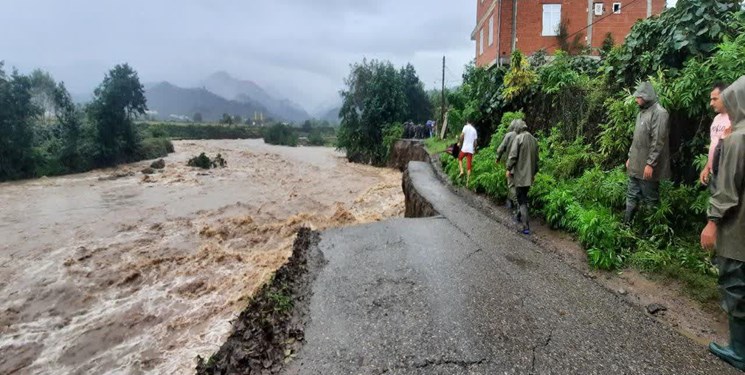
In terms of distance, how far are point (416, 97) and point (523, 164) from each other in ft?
121

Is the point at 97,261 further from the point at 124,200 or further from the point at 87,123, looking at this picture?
the point at 87,123

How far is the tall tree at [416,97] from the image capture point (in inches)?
1644

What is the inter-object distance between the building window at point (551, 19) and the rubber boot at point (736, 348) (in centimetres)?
1978

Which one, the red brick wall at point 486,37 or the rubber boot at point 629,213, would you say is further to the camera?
the red brick wall at point 486,37

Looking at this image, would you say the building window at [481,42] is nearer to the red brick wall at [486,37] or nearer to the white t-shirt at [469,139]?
the red brick wall at [486,37]

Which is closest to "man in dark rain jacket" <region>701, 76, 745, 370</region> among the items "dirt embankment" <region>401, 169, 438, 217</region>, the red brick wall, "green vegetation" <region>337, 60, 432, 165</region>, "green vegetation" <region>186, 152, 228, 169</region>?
"dirt embankment" <region>401, 169, 438, 217</region>

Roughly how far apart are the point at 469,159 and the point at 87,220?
12953mm

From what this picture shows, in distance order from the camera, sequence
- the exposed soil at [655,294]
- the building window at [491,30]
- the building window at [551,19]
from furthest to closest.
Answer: the building window at [491,30], the building window at [551,19], the exposed soil at [655,294]

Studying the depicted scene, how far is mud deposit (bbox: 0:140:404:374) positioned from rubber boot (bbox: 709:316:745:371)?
502 centimetres

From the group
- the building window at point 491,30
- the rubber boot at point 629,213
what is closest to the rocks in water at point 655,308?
the rubber boot at point 629,213

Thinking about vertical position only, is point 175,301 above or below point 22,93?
below

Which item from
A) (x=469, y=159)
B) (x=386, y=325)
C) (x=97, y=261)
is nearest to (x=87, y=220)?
(x=97, y=261)

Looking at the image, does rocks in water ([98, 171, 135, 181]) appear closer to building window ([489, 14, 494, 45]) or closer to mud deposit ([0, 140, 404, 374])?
mud deposit ([0, 140, 404, 374])

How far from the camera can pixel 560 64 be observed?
32.7 ft
